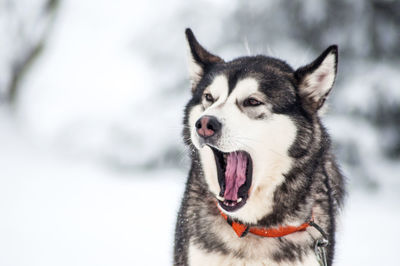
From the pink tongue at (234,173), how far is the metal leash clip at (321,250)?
0.45 metres

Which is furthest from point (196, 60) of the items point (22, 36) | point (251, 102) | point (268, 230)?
point (22, 36)

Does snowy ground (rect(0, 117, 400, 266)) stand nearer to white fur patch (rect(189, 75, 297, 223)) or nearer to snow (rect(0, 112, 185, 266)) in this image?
snow (rect(0, 112, 185, 266))

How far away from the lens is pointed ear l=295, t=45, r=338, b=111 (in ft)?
6.27

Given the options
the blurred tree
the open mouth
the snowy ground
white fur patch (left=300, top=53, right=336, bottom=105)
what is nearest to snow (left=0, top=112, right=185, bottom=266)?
the snowy ground

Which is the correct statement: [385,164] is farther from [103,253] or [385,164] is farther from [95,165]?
[95,165]

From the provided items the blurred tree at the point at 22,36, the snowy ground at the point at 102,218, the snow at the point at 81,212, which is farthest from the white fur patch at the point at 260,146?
the blurred tree at the point at 22,36

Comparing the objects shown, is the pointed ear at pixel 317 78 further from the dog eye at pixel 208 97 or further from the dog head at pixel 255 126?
the dog eye at pixel 208 97

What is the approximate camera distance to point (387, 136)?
220 inches

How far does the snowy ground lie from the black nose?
1491mm

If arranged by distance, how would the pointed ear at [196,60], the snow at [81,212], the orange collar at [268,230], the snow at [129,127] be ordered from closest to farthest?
the orange collar at [268,230], the pointed ear at [196,60], the snow at [81,212], the snow at [129,127]

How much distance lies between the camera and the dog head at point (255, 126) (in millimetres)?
1840

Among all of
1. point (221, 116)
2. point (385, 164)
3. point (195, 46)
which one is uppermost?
point (385, 164)

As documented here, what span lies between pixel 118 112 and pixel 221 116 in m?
5.60

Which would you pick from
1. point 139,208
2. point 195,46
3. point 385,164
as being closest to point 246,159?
point 195,46
